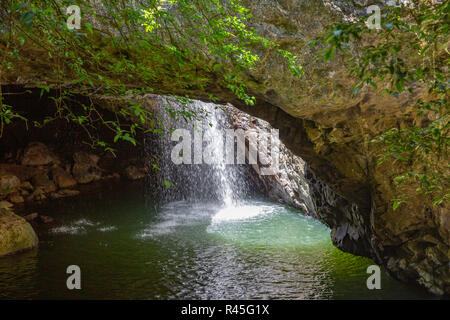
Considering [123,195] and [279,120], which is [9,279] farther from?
[123,195]

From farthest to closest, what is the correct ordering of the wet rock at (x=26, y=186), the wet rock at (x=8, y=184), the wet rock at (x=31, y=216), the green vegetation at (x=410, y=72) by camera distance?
the wet rock at (x=26, y=186), the wet rock at (x=8, y=184), the wet rock at (x=31, y=216), the green vegetation at (x=410, y=72)

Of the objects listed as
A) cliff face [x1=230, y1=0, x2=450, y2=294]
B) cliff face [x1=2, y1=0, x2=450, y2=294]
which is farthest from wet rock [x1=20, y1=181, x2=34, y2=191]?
cliff face [x1=230, y1=0, x2=450, y2=294]

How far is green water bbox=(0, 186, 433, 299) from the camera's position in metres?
5.27

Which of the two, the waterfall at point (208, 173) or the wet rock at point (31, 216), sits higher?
the waterfall at point (208, 173)

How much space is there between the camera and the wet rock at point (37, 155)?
48.7ft

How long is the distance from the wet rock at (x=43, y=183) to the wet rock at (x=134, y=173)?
12.5ft

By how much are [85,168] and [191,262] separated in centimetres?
1134

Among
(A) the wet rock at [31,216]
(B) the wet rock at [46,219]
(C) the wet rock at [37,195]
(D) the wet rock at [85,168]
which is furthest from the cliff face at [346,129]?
(D) the wet rock at [85,168]

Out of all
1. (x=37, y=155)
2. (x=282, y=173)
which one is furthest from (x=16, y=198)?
(x=282, y=173)

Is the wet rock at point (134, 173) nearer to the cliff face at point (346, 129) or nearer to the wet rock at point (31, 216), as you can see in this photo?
the wet rock at point (31, 216)

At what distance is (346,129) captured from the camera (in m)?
5.35

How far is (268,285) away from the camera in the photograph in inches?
217

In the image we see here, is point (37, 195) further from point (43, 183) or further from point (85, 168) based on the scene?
point (85, 168)
